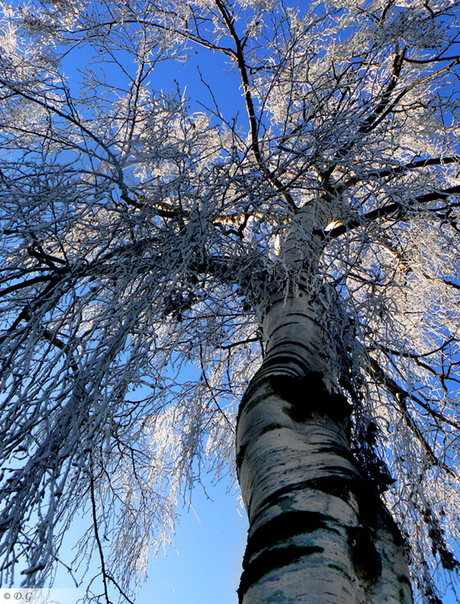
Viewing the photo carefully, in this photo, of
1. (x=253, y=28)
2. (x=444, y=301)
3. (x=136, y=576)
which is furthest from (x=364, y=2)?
(x=136, y=576)

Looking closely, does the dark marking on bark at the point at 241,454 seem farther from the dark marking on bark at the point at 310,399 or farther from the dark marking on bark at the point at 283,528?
the dark marking on bark at the point at 283,528

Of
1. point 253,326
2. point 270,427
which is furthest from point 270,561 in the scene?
point 253,326

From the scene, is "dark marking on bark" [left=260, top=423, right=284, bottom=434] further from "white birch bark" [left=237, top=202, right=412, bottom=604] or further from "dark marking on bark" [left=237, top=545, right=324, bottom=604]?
"dark marking on bark" [left=237, top=545, right=324, bottom=604]

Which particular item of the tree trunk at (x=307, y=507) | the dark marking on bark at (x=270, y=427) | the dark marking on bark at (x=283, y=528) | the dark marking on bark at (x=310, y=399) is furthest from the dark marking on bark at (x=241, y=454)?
the dark marking on bark at (x=283, y=528)

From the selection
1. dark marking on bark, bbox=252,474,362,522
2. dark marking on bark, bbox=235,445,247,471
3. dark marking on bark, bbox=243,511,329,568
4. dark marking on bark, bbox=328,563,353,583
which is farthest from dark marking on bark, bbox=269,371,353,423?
dark marking on bark, bbox=328,563,353,583

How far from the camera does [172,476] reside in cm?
382

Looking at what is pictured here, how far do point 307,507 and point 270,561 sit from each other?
18cm

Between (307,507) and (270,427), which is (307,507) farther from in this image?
(270,427)

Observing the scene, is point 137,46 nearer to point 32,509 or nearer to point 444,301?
point 32,509

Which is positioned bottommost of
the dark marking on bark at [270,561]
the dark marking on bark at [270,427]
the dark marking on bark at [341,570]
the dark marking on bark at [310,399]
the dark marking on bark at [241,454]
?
the dark marking on bark at [341,570]

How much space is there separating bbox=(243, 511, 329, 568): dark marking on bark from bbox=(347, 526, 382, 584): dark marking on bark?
0.09 meters

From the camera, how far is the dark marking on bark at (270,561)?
108 centimetres

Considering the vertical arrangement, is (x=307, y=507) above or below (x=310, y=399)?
below

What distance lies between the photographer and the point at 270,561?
1104mm
